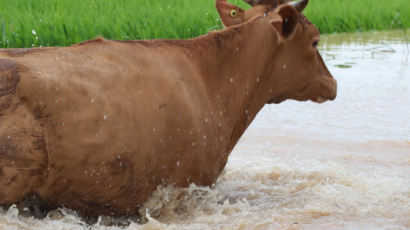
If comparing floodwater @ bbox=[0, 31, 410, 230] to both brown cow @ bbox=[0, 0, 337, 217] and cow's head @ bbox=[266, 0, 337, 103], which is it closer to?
brown cow @ bbox=[0, 0, 337, 217]

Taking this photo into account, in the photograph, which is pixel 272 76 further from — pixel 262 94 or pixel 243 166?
pixel 243 166

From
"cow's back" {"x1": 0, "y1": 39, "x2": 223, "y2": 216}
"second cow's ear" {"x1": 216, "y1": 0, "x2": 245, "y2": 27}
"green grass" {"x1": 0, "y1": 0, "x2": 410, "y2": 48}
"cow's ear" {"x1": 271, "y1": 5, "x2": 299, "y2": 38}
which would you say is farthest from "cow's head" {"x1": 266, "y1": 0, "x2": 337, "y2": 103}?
"green grass" {"x1": 0, "y1": 0, "x2": 410, "y2": 48}

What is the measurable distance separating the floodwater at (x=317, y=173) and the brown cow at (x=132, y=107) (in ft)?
0.53

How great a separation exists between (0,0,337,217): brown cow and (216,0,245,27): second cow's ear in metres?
0.20

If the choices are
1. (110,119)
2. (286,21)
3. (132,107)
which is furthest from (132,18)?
(110,119)

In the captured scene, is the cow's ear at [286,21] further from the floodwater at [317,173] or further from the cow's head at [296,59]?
the floodwater at [317,173]

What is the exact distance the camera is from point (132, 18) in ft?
31.3

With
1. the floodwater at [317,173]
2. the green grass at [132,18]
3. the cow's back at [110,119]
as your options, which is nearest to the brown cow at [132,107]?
the cow's back at [110,119]

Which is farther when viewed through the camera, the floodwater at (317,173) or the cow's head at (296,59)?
the cow's head at (296,59)

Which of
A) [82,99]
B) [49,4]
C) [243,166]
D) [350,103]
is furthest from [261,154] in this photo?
[49,4]

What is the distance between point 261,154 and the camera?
232 inches

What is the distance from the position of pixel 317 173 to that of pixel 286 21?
1.32 meters

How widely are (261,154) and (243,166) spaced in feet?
1.48

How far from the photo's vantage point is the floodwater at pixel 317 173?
4102 millimetres
